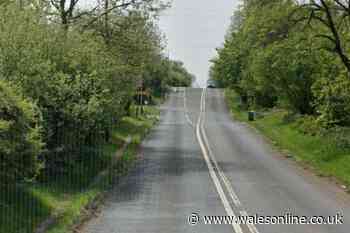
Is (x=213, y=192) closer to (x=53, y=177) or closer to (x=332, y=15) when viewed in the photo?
(x=53, y=177)

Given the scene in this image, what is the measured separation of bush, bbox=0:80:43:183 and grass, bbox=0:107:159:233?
0.73 m

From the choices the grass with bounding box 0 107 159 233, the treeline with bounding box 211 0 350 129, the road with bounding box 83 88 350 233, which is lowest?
the road with bounding box 83 88 350 233

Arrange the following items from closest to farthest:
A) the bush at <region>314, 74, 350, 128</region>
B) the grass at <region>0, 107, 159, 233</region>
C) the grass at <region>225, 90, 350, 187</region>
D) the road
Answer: the grass at <region>0, 107, 159, 233</region>
the road
the grass at <region>225, 90, 350, 187</region>
the bush at <region>314, 74, 350, 128</region>

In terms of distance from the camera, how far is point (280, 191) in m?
19.3

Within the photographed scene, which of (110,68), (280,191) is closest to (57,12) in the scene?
(110,68)

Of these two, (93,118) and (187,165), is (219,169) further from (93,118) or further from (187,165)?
(93,118)

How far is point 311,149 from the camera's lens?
102 feet

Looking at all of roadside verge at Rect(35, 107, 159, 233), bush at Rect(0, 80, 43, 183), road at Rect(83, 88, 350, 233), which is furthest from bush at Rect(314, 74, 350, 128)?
bush at Rect(0, 80, 43, 183)

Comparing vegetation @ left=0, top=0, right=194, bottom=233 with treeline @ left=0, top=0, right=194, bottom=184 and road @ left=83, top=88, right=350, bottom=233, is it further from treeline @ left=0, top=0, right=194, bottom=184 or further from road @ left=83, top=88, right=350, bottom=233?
road @ left=83, top=88, right=350, bottom=233

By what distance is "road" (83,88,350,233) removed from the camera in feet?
45.9

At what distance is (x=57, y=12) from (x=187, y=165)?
31.7 ft

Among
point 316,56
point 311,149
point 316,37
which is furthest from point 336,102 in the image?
point 316,56

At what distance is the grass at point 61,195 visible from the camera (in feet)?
43.8

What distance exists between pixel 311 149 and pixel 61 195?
16692 millimetres
